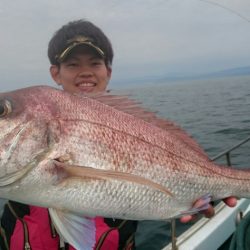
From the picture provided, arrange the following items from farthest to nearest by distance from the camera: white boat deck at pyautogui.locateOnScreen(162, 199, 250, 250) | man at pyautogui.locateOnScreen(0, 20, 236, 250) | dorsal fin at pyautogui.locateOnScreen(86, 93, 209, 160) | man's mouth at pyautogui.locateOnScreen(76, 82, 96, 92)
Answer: white boat deck at pyautogui.locateOnScreen(162, 199, 250, 250) → man's mouth at pyautogui.locateOnScreen(76, 82, 96, 92) → man at pyautogui.locateOnScreen(0, 20, 236, 250) → dorsal fin at pyautogui.locateOnScreen(86, 93, 209, 160)

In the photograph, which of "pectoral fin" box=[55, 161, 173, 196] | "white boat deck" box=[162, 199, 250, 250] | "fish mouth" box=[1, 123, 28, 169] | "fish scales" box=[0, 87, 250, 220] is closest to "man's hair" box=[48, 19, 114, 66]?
"fish scales" box=[0, 87, 250, 220]

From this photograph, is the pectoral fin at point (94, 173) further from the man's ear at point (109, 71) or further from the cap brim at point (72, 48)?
the man's ear at point (109, 71)


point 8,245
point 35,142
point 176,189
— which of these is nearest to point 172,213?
point 176,189

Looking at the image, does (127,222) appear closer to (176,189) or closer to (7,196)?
(176,189)

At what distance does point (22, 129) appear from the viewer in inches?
72.1

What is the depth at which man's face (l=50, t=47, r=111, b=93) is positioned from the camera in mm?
3082

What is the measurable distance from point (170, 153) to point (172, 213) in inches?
14.9

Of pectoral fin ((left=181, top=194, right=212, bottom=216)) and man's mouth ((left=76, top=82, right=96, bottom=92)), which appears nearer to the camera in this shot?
pectoral fin ((left=181, top=194, right=212, bottom=216))

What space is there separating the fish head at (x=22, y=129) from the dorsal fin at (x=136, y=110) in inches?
14.6

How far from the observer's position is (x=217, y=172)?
250 centimetres

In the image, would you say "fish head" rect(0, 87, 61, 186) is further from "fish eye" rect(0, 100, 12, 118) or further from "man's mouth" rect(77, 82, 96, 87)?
"man's mouth" rect(77, 82, 96, 87)

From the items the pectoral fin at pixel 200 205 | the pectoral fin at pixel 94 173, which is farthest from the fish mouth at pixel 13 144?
the pectoral fin at pixel 200 205

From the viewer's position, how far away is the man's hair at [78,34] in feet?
10.7

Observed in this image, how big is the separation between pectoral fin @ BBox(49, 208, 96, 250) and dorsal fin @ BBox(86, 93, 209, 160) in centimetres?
69
